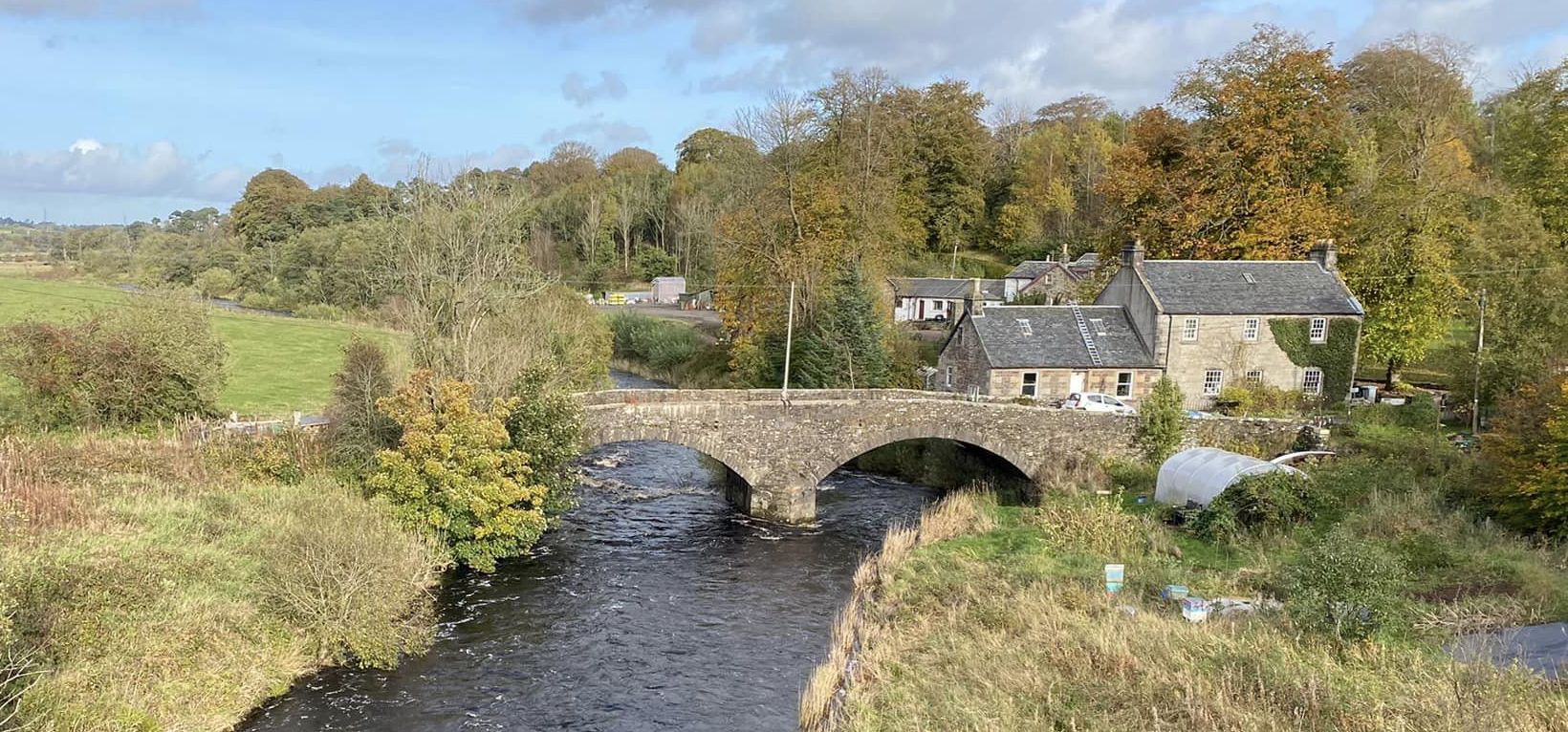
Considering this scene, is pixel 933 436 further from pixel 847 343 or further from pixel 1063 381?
pixel 847 343

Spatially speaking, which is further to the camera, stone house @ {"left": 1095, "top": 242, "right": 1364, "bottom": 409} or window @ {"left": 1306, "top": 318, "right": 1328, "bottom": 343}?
window @ {"left": 1306, "top": 318, "right": 1328, "bottom": 343}

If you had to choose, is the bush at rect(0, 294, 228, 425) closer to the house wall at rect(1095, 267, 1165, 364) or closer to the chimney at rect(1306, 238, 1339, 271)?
the house wall at rect(1095, 267, 1165, 364)

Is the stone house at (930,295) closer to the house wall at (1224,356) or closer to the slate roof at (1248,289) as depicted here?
the slate roof at (1248,289)

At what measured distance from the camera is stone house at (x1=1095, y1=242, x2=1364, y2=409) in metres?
37.7

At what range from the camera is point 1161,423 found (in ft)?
106

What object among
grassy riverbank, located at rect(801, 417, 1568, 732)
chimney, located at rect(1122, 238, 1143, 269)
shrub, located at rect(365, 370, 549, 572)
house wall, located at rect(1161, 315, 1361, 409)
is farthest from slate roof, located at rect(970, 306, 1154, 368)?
shrub, located at rect(365, 370, 549, 572)

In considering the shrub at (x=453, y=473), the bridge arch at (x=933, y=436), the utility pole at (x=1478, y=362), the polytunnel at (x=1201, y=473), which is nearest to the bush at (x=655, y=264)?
the bridge arch at (x=933, y=436)

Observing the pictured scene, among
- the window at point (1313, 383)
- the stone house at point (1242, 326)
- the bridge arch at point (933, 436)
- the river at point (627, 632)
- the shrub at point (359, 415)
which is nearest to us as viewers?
the river at point (627, 632)

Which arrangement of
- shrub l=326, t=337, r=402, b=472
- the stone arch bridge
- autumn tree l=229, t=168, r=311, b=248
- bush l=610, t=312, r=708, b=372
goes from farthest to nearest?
autumn tree l=229, t=168, r=311, b=248
bush l=610, t=312, r=708, b=372
the stone arch bridge
shrub l=326, t=337, r=402, b=472

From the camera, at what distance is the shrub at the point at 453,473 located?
23.3m

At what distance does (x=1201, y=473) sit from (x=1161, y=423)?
6.60 m

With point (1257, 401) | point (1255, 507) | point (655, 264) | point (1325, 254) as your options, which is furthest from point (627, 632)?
point (655, 264)

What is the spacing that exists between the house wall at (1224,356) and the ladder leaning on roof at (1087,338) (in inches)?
110

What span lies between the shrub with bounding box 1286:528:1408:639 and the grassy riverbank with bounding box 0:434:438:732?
1712 centimetres
